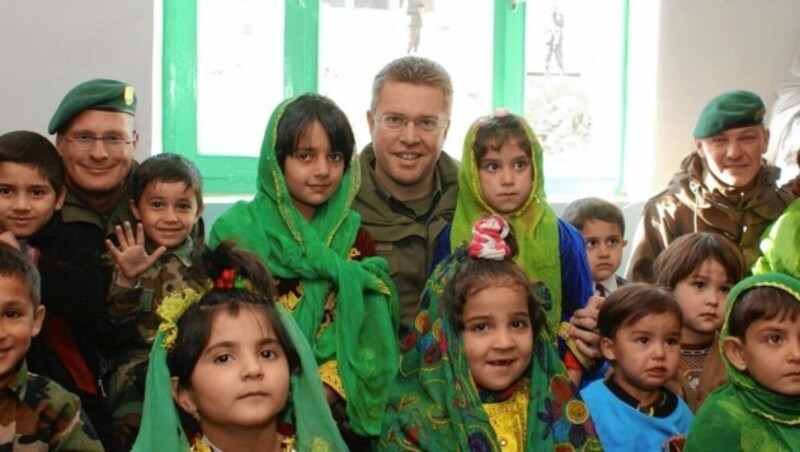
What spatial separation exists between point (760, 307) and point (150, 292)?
1.64m

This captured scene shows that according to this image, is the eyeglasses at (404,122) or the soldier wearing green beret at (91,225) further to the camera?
the eyeglasses at (404,122)

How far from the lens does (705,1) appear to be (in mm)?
5340

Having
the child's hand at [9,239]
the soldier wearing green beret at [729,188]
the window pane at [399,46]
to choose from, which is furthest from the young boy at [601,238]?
the child's hand at [9,239]

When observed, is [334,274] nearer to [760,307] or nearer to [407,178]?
[407,178]

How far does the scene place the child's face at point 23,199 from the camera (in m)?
3.10

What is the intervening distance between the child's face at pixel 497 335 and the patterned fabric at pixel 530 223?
19.8 inches

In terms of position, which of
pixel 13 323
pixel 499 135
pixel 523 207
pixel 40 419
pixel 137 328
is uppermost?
pixel 499 135

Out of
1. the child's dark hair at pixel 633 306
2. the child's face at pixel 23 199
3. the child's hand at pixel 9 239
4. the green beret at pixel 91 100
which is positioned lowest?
the child's dark hair at pixel 633 306

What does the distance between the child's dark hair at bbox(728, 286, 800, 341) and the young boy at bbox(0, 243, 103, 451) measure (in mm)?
1662

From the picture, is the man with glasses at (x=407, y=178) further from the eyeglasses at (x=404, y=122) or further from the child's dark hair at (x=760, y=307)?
the child's dark hair at (x=760, y=307)

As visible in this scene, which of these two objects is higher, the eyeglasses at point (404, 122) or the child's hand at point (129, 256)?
the eyeglasses at point (404, 122)

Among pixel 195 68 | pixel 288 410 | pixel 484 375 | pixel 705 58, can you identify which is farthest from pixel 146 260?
pixel 705 58

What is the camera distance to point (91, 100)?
3320 millimetres

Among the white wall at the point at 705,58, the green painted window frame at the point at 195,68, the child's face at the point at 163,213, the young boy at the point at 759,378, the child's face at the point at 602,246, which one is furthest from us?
the white wall at the point at 705,58
